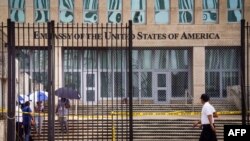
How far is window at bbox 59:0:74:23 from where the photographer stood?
36.6 m

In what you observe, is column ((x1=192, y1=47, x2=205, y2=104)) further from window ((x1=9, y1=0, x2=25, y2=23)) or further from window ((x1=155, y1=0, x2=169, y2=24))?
window ((x1=9, y1=0, x2=25, y2=23))

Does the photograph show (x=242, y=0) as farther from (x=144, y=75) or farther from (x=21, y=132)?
(x=21, y=132)

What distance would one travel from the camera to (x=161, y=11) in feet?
121

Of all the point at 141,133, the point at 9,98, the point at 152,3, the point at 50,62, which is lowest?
the point at 141,133

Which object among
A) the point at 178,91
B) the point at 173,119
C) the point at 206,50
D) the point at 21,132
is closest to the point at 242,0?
the point at 206,50

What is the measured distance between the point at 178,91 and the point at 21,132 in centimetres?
2107

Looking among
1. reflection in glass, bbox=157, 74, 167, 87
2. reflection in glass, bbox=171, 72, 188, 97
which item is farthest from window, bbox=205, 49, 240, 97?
reflection in glass, bbox=157, 74, 167, 87

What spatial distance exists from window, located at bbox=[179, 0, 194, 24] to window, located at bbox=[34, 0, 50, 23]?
8637mm

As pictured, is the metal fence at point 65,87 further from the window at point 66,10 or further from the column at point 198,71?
the column at point 198,71

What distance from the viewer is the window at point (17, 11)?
36156 millimetres

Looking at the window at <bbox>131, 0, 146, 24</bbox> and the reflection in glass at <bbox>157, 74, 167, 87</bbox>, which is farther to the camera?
the reflection in glass at <bbox>157, 74, 167, 87</bbox>

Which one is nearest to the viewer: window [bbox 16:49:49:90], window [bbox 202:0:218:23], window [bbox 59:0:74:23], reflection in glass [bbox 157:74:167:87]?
window [bbox 16:49:49:90]

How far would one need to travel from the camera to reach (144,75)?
37906 mm

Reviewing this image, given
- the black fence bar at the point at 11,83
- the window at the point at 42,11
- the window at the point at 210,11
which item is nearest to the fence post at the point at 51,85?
the black fence bar at the point at 11,83
